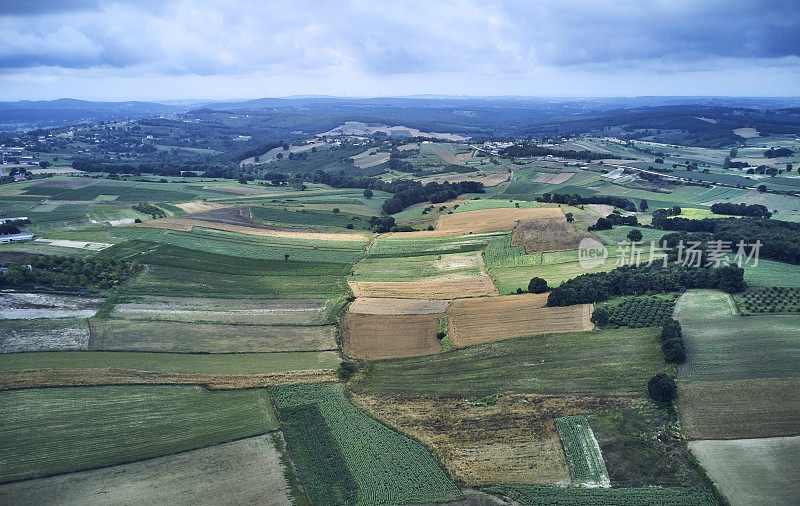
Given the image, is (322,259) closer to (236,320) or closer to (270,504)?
(236,320)

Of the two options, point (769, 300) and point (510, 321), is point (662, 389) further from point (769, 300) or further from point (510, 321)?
point (769, 300)

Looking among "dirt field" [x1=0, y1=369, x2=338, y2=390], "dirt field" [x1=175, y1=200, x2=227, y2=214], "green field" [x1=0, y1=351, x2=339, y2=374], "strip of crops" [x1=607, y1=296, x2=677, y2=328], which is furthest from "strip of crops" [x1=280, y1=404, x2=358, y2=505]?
"dirt field" [x1=175, y1=200, x2=227, y2=214]

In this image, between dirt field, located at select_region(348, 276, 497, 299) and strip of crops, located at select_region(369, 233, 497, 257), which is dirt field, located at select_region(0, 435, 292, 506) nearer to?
dirt field, located at select_region(348, 276, 497, 299)

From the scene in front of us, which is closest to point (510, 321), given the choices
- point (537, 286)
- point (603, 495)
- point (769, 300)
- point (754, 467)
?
point (537, 286)

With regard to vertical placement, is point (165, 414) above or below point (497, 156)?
below

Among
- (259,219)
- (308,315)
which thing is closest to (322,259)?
(308,315)
